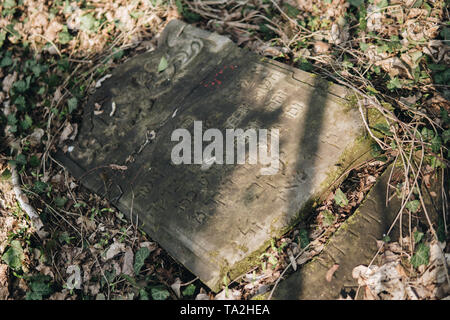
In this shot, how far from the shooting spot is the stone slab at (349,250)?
1.94 meters

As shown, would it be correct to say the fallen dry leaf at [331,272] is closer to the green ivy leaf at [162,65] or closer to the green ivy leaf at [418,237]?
the green ivy leaf at [418,237]

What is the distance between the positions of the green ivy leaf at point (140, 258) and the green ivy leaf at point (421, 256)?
1750 millimetres

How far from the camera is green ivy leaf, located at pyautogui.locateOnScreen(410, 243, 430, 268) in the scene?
185 centimetres

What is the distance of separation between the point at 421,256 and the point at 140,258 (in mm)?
1841

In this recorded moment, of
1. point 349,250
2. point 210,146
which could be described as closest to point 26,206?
point 210,146

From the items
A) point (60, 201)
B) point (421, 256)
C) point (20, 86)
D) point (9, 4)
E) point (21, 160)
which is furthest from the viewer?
point (9, 4)

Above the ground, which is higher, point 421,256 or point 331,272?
point 421,256

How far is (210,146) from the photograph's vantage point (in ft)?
8.41

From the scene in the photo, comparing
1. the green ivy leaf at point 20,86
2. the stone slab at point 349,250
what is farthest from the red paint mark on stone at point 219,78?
the green ivy leaf at point 20,86

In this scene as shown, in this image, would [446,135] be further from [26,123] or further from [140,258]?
[26,123]

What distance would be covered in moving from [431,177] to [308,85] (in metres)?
1.08

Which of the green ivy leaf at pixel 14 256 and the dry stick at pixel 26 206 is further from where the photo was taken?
the dry stick at pixel 26 206

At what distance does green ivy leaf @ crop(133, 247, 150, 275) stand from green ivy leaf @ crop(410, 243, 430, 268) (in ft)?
5.74
